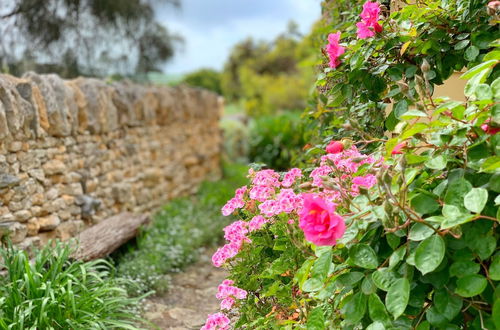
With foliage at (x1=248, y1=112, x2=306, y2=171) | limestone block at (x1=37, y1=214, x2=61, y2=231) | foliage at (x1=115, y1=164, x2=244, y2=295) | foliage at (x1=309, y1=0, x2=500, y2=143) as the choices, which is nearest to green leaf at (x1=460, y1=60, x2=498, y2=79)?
foliage at (x1=309, y1=0, x2=500, y2=143)

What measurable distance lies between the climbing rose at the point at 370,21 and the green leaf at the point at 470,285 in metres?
1.28

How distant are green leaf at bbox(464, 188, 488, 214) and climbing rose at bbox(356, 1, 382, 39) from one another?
3.71 ft

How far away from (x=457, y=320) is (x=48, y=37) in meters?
6.38

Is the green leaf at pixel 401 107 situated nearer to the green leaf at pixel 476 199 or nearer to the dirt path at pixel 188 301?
the green leaf at pixel 476 199

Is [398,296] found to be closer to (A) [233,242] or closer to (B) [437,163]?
(B) [437,163]

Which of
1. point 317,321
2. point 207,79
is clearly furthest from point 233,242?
point 207,79

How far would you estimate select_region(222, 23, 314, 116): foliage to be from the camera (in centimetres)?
1484

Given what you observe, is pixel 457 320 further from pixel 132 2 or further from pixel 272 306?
pixel 132 2

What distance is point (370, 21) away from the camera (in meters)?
2.58

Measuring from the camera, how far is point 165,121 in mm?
7379

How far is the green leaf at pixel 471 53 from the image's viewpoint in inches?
92.6

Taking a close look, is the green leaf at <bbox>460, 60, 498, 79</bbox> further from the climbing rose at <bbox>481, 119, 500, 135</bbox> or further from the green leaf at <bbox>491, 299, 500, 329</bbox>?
the green leaf at <bbox>491, 299, 500, 329</bbox>

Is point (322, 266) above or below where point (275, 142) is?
above

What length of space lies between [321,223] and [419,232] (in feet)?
0.95
